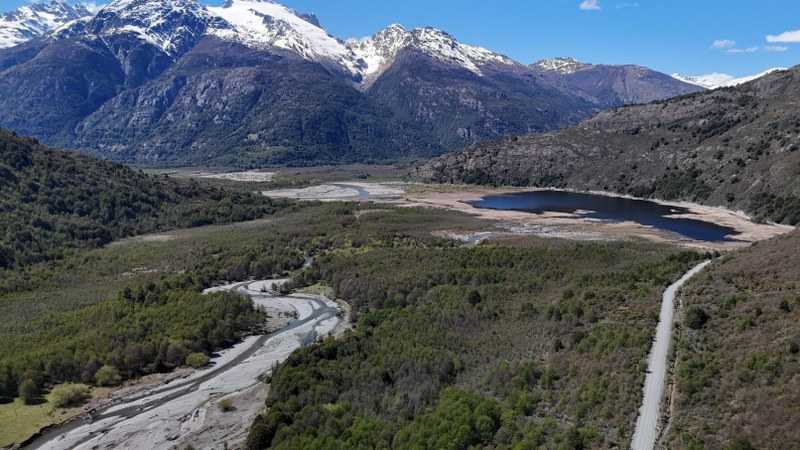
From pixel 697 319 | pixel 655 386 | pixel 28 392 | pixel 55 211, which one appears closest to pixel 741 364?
pixel 655 386

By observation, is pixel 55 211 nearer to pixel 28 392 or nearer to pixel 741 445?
pixel 28 392

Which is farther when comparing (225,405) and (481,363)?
(225,405)

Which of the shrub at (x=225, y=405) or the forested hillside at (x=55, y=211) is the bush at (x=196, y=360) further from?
the forested hillside at (x=55, y=211)

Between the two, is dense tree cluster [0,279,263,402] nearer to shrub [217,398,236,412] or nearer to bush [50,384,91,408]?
bush [50,384,91,408]

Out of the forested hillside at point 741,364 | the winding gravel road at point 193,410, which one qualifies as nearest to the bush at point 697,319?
the forested hillside at point 741,364

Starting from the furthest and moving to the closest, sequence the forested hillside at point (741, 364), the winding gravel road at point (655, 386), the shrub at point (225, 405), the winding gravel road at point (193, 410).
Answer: the shrub at point (225, 405), the winding gravel road at point (193, 410), the winding gravel road at point (655, 386), the forested hillside at point (741, 364)

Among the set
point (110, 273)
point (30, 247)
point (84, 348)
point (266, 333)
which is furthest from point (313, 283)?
point (30, 247)

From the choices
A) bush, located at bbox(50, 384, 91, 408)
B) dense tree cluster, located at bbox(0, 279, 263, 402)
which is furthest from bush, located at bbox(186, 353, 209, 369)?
bush, located at bbox(50, 384, 91, 408)
